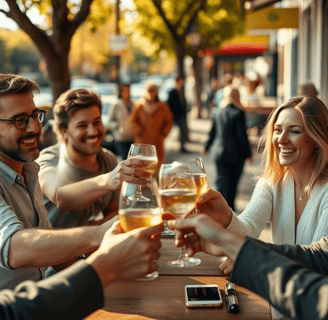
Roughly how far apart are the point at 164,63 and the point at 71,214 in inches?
3264

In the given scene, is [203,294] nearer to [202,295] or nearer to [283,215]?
[202,295]

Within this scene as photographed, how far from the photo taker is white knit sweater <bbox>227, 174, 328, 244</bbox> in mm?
3064

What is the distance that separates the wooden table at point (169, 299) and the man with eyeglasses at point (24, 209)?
277 millimetres

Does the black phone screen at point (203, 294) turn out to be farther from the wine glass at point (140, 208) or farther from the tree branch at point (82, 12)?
the tree branch at point (82, 12)

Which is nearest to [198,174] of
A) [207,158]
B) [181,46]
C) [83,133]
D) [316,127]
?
[316,127]

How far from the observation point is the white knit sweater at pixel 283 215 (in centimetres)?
306

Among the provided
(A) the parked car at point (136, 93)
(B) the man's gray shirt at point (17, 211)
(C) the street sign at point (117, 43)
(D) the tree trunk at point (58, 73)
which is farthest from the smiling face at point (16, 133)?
(A) the parked car at point (136, 93)

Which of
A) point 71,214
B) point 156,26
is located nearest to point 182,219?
point 71,214

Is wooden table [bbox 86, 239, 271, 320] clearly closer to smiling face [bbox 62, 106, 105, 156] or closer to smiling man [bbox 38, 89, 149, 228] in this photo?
smiling man [bbox 38, 89, 149, 228]

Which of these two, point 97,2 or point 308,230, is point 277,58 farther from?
point 308,230

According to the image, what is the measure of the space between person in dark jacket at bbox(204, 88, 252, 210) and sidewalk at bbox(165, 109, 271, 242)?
321mm

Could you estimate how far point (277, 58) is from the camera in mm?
29406

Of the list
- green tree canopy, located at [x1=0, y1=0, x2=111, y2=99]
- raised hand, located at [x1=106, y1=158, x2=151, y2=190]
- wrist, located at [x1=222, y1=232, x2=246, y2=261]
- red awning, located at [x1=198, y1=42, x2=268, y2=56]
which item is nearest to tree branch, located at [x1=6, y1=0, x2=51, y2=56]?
green tree canopy, located at [x1=0, y1=0, x2=111, y2=99]

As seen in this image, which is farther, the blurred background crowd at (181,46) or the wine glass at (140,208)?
the blurred background crowd at (181,46)
